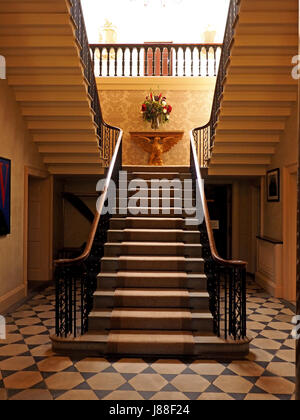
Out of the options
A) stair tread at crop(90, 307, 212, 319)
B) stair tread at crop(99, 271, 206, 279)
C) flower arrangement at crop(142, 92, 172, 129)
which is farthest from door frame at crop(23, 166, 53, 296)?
flower arrangement at crop(142, 92, 172, 129)

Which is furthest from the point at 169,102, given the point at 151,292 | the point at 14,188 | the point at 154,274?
the point at 151,292

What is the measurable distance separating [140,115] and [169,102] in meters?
0.76

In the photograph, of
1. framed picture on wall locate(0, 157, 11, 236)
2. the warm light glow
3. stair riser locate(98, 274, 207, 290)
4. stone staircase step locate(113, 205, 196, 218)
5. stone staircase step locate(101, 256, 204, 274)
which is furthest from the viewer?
the warm light glow

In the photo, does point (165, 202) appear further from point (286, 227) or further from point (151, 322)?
point (151, 322)

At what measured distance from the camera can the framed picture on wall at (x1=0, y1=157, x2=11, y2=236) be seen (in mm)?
5137

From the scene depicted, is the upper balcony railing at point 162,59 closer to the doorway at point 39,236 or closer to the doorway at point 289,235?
the doorway at point 39,236

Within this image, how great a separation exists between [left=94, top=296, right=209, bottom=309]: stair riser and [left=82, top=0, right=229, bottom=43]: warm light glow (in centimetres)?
867

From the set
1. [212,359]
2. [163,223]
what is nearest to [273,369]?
[212,359]

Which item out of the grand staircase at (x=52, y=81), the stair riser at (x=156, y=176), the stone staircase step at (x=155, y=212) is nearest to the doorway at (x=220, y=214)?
the stair riser at (x=156, y=176)

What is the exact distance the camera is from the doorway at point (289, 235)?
6031mm

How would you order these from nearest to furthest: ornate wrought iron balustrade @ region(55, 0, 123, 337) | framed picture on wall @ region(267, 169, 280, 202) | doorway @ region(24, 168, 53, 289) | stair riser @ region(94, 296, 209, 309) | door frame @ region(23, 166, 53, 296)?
ornate wrought iron balustrade @ region(55, 0, 123, 337) < stair riser @ region(94, 296, 209, 309) < door frame @ region(23, 166, 53, 296) < framed picture on wall @ region(267, 169, 280, 202) < doorway @ region(24, 168, 53, 289)

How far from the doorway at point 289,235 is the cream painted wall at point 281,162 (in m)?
0.16

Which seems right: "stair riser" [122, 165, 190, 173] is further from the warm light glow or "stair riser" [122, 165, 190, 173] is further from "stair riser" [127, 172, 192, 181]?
the warm light glow

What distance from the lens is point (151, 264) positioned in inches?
197
